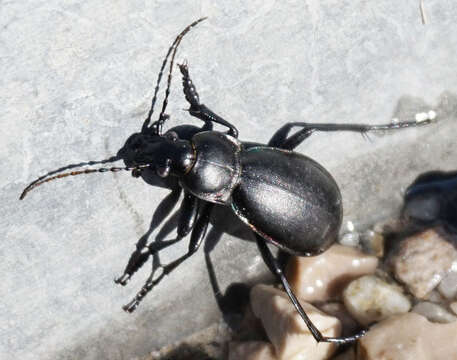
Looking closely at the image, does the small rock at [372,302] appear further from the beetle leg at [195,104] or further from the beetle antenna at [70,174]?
the beetle antenna at [70,174]

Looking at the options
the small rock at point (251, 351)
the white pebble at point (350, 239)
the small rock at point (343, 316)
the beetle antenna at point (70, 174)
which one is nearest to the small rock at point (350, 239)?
the white pebble at point (350, 239)

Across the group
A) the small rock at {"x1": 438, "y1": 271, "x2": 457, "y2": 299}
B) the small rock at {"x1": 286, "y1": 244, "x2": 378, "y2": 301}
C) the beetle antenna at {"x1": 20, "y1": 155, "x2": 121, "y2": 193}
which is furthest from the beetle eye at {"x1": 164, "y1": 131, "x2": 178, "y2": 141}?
the small rock at {"x1": 438, "y1": 271, "x2": 457, "y2": 299}

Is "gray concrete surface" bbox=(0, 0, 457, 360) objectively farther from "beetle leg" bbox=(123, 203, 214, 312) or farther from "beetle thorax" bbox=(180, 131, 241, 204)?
"beetle thorax" bbox=(180, 131, 241, 204)

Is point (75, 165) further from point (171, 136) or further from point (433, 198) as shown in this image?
point (433, 198)

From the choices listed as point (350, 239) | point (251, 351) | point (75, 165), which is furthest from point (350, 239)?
point (75, 165)

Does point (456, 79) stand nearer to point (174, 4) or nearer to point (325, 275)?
point (325, 275)

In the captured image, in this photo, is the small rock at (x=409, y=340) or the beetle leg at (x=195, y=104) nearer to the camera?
the small rock at (x=409, y=340)
